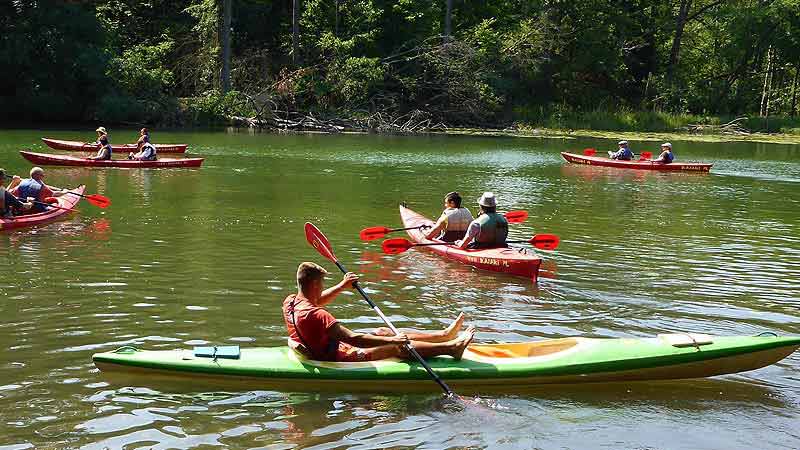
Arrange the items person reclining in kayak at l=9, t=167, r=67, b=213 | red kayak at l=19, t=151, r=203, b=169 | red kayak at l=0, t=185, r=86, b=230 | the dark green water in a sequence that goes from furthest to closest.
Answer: red kayak at l=19, t=151, r=203, b=169, person reclining in kayak at l=9, t=167, r=67, b=213, red kayak at l=0, t=185, r=86, b=230, the dark green water

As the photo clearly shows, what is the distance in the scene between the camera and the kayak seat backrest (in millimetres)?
8188

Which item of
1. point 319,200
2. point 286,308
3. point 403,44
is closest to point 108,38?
point 403,44

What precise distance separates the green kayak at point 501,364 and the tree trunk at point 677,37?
169ft

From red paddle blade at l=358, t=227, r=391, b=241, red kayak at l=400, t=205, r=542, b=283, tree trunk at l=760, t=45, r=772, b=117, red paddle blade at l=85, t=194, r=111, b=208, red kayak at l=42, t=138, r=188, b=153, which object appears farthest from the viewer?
tree trunk at l=760, t=45, r=772, b=117

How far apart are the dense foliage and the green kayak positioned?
37.5 metres

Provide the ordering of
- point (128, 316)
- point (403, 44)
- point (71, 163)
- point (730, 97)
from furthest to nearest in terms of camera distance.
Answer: point (730, 97) < point (403, 44) < point (71, 163) < point (128, 316)

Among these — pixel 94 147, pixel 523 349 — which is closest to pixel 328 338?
pixel 523 349

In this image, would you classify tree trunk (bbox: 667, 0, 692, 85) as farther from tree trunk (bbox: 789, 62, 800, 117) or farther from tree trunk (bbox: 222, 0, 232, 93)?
tree trunk (bbox: 222, 0, 232, 93)

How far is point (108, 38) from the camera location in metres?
45.1

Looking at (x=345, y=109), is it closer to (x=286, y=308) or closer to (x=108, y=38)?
(x=108, y=38)

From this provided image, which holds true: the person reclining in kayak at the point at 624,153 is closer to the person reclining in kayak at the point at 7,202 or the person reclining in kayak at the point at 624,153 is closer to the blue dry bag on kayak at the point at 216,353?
the person reclining in kayak at the point at 7,202

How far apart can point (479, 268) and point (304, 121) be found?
3466 cm

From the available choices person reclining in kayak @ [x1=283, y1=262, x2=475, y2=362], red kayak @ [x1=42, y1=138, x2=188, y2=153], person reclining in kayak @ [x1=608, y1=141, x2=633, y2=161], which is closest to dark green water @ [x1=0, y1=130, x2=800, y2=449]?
person reclining in kayak @ [x1=283, y1=262, x2=475, y2=362]

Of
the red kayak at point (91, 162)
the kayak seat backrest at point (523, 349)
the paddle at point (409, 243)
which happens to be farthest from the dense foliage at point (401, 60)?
the kayak seat backrest at point (523, 349)
